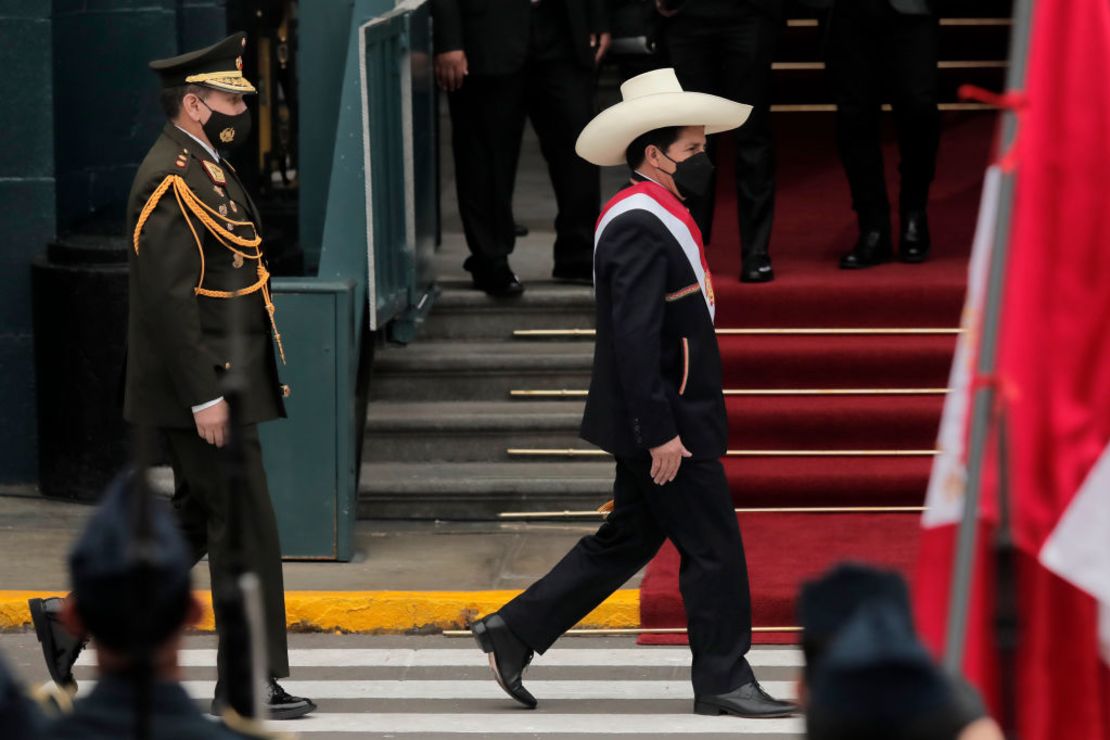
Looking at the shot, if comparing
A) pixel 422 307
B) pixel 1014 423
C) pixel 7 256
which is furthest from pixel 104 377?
pixel 1014 423

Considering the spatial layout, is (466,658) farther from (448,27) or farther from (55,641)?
(448,27)

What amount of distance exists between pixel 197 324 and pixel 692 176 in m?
1.63

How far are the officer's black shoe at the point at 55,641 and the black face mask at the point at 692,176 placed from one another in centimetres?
236

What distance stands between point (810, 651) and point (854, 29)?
7115mm

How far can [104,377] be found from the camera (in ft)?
31.9

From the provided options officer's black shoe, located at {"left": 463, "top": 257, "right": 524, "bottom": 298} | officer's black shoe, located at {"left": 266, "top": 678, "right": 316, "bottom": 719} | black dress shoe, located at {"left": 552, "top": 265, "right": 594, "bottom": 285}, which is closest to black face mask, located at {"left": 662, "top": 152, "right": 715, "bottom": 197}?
officer's black shoe, located at {"left": 266, "top": 678, "right": 316, "bottom": 719}

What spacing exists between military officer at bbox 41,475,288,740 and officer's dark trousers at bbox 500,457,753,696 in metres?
3.79

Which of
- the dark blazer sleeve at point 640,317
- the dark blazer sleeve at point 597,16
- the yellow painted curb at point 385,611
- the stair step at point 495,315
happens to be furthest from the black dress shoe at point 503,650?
the dark blazer sleeve at point 597,16

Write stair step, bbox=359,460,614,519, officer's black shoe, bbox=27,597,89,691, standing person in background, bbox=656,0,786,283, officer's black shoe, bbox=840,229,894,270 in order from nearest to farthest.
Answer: officer's black shoe, bbox=27,597,89,691, stair step, bbox=359,460,614,519, standing person in background, bbox=656,0,786,283, officer's black shoe, bbox=840,229,894,270

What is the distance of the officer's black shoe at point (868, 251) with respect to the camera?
→ 33.2 ft

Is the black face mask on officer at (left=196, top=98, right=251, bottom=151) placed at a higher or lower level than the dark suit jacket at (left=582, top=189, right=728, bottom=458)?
higher

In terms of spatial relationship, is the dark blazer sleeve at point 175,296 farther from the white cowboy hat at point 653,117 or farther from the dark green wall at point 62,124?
the dark green wall at point 62,124

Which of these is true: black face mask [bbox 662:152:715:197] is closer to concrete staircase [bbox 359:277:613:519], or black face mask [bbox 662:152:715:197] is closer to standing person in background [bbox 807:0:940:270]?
concrete staircase [bbox 359:277:613:519]

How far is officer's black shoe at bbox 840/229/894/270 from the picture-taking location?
10.1 m
